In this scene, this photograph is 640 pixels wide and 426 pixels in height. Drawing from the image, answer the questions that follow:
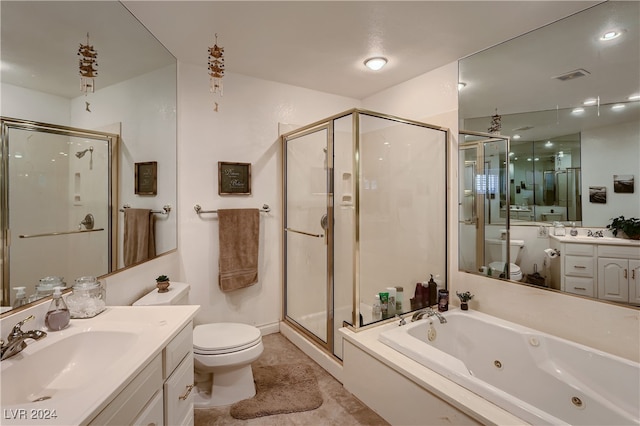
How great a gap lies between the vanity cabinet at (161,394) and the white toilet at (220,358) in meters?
0.41

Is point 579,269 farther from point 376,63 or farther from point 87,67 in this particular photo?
point 87,67

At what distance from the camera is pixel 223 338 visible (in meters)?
2.03

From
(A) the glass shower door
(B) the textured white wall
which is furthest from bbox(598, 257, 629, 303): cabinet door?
(B) the textured white wall

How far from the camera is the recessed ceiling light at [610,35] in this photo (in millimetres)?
1672

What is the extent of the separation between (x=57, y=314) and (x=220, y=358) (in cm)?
94

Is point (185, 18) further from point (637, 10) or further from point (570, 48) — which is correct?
point (637, 10)

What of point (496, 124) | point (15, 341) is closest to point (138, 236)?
point (15, 341)

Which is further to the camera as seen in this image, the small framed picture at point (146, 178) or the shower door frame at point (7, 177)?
the small framed picture at point (146, 178)

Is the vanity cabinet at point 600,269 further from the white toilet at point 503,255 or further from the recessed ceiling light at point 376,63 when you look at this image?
the recessed ceiling light at point 376,63

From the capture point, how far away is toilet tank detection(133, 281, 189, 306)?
72.7 inches

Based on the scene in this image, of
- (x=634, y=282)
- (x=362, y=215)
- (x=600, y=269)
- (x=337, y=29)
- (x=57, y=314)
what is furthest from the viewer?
(x=362, y=215)

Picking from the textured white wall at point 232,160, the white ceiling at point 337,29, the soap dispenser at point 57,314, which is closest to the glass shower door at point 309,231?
the textured white wall at point 232,160

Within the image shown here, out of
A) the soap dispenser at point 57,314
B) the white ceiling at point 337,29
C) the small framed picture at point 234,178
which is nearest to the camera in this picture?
the soap dispenser at point 57,314

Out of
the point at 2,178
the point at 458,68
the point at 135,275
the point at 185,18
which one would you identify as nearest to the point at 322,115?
the point at 458,68
